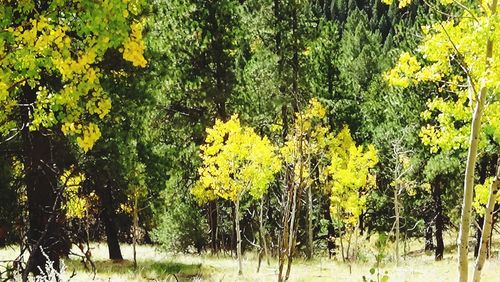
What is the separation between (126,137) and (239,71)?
27.3 ft

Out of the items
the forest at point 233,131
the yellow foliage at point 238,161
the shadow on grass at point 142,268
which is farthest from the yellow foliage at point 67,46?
the yellow foliage at point 238,161

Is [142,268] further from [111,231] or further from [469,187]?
[469,187]

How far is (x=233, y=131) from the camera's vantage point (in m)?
15.7

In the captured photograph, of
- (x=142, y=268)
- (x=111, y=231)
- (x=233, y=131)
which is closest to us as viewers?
(x=142, y=268)

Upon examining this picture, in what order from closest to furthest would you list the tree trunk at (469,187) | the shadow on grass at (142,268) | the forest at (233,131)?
the forest at (233,131) < the tree trunk at (469,187) < the shadow on grass at (142,268)

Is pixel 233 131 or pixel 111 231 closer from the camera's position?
pixel 233 131

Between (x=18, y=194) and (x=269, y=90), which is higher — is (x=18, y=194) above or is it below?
below

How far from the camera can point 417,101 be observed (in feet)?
70.4

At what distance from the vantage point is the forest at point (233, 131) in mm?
6422

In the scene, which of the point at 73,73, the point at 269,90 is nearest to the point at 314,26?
the point at 269,90

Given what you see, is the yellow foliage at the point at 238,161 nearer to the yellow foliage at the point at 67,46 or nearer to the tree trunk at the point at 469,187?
the tree trunk at the point at 469,187

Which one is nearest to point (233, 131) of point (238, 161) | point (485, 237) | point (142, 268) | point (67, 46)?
point (238, 161)

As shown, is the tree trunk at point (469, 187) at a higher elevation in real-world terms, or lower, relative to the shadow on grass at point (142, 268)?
higher

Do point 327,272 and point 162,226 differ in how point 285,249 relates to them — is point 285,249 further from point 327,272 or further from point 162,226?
point 162,226
